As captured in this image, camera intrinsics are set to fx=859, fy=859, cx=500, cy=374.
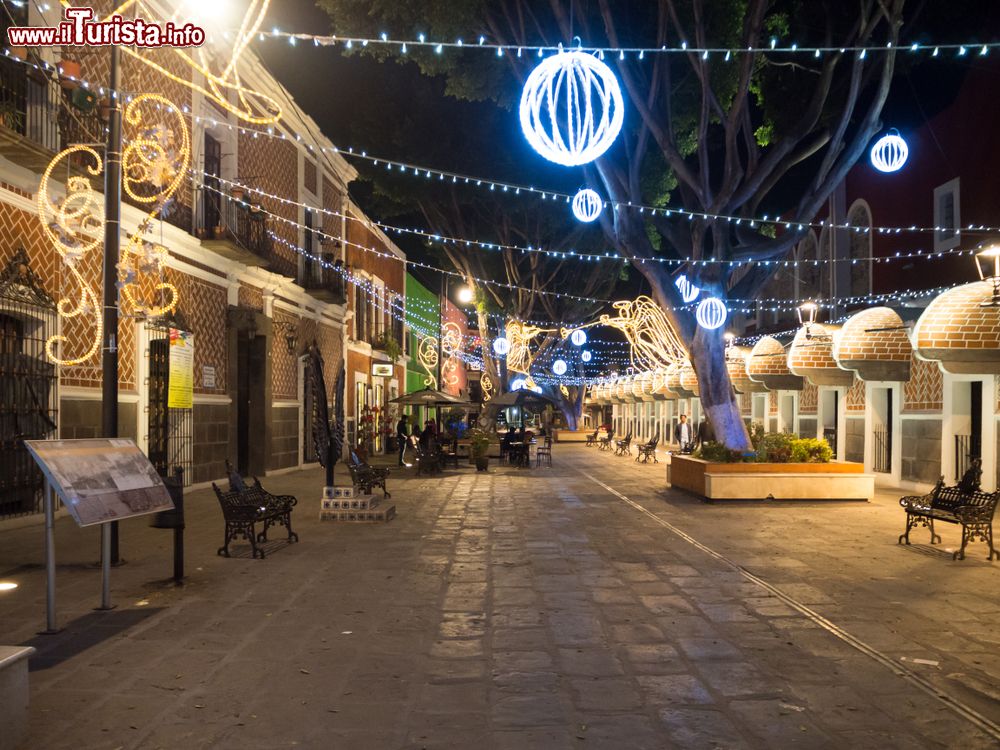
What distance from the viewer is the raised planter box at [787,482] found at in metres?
15.4

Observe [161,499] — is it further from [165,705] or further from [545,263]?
[545,263]

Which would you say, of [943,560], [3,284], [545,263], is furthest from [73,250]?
[545,263]

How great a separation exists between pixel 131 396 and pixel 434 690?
1076cm

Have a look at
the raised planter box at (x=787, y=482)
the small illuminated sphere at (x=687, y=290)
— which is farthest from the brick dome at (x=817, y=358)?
the raised planter box at (x=787, y=482)

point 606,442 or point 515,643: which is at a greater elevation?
point 515,643

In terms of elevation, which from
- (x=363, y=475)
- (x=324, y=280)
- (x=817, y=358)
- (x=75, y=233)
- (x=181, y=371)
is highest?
(x=324, y=280)

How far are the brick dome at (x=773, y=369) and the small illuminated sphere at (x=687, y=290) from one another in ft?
11.1

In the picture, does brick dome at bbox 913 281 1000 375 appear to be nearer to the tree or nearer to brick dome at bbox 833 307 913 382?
brick dome at bbox 833 307 913 382

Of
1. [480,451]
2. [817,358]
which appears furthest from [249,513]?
[480,451]

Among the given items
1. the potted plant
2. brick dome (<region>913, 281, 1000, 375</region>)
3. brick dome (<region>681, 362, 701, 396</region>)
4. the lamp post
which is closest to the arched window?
brick dome (<region>681, 362, 701, 396</region>)

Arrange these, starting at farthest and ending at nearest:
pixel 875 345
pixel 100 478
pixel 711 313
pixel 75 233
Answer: pixel 711 313, pixel 875 345, pixel 75 233, pixel 100 478

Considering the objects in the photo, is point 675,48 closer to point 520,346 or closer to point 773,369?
point 773,369

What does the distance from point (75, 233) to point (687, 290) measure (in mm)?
11661

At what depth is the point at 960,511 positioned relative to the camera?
9.68 meters
